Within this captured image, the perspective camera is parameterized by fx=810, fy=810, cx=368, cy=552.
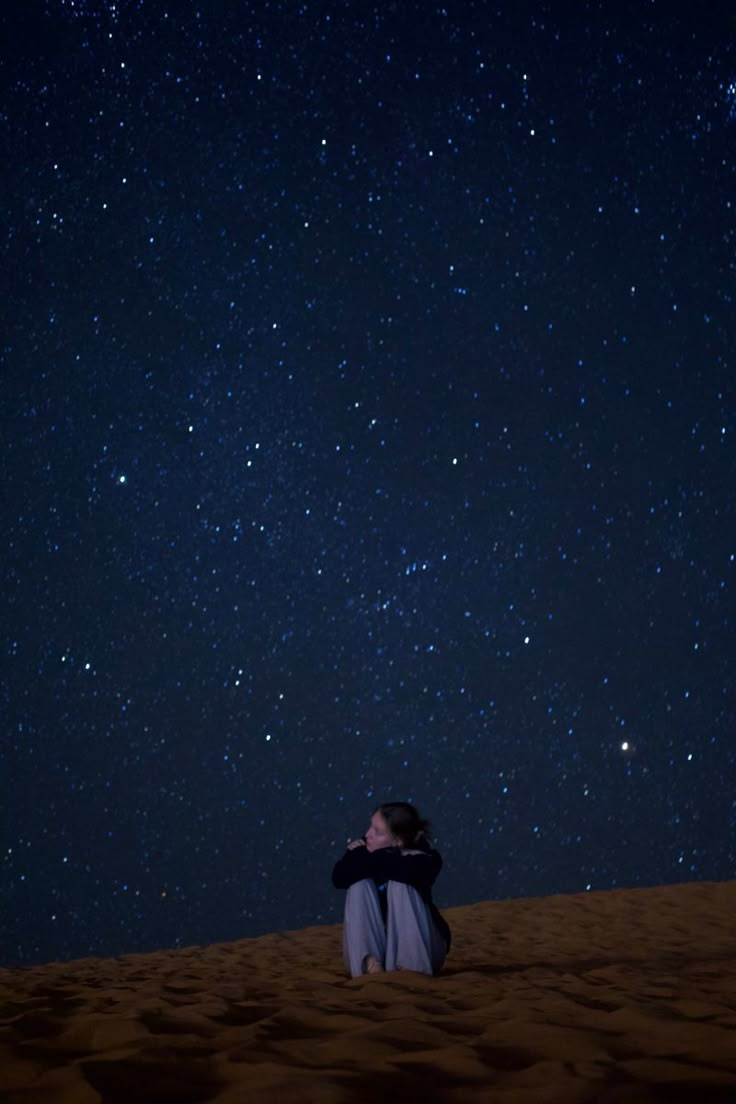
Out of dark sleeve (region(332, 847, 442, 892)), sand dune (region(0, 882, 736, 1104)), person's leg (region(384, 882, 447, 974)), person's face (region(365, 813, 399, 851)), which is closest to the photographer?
sand dune (region(0, 882, 736, 1104))

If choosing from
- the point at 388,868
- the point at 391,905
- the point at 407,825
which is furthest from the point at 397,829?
the point at 391,905

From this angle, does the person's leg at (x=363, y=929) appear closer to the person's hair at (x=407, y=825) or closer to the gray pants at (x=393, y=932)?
the gray pants at (x=393, y=932)

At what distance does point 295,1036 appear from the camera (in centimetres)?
236

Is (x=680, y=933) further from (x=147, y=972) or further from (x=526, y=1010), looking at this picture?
(x=526, y=1010)

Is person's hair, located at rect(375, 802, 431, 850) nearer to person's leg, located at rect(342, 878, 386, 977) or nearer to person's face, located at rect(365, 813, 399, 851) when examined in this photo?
person's face, located at rect(365, 813, 399, 851)

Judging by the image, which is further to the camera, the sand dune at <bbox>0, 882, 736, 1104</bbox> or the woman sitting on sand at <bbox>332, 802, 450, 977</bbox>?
the woman sitting on sand at <bbox>332, 802, 450, 977</bbox>

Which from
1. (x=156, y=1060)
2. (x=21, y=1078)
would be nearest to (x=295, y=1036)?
(x=156, y=1060)

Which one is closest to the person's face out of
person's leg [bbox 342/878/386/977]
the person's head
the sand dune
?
the person's head

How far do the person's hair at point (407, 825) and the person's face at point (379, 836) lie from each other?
20 millimetres

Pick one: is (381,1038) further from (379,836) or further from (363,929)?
(379,836)

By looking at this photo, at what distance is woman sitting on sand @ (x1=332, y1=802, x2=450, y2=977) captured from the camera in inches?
151

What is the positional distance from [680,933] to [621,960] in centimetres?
226

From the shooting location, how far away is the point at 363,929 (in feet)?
12.7

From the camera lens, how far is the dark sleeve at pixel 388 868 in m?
3.94
